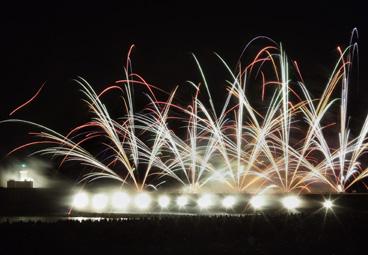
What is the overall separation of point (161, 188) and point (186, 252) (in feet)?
115

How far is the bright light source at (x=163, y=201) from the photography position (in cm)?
4128

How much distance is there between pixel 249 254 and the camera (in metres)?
21.2

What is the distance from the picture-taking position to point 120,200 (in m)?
43.0

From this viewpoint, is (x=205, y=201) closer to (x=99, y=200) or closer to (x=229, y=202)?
(x=229, y=202)

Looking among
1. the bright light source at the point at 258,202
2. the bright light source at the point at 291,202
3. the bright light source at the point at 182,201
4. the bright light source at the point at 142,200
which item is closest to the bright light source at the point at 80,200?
the bright light source at the point at 142,200

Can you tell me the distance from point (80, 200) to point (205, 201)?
9504mm

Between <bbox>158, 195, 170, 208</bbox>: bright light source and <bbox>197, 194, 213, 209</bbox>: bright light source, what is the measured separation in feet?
7.11

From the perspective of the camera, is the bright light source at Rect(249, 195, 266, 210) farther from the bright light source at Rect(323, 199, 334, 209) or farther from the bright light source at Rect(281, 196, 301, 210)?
the bright light source at Rect(323, 199, 334, 209)

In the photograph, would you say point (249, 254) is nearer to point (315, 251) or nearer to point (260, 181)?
point (315, 251)

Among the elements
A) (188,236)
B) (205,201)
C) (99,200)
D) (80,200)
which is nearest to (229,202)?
(205,201)

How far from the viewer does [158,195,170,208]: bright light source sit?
135 ft

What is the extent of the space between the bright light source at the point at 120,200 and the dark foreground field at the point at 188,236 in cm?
1698

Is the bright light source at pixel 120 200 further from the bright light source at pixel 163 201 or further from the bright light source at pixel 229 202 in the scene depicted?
the bright light source at pixel 229 202

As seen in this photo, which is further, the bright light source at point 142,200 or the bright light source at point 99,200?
the bright light source at point 99,200
